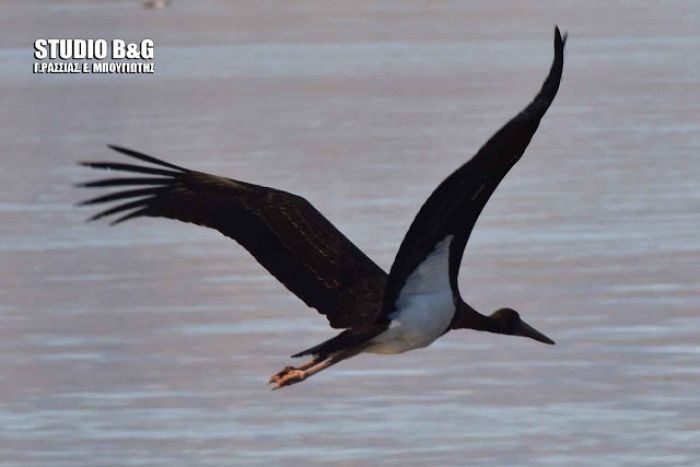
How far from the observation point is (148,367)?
993 centimetres

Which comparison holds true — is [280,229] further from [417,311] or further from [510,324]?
[510,324]

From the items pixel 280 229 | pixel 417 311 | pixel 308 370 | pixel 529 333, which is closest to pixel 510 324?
pixel 529 333

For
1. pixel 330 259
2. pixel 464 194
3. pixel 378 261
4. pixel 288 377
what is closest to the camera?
pixel 464 194

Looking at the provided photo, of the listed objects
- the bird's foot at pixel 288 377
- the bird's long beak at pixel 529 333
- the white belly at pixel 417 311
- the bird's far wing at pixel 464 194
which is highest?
the bird's far wing at pixel 464 194

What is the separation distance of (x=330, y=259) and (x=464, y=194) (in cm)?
118

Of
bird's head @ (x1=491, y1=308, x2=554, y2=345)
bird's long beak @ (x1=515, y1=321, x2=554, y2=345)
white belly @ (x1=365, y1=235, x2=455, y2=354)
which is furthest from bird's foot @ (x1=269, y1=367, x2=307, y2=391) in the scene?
bird's long beak @ (x1=515, y1=321, x2=554, y2=345)

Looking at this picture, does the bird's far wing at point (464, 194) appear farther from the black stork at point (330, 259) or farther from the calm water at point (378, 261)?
the calm water at point (378, 261)

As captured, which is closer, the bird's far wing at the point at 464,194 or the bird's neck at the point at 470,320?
the bird's far wing at the point at 464,194

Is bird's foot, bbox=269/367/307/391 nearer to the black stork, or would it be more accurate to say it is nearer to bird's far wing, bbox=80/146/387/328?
the black stork

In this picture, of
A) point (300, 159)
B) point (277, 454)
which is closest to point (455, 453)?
point (277, 454)

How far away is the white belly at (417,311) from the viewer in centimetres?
650

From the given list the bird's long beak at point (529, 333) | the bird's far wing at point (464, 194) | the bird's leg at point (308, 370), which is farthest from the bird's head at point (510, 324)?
the bird's leg at point (308, 370)

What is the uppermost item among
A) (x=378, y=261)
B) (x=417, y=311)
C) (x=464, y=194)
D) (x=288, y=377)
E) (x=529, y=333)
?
(x=378, y=261)

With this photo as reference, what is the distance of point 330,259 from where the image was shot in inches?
280
